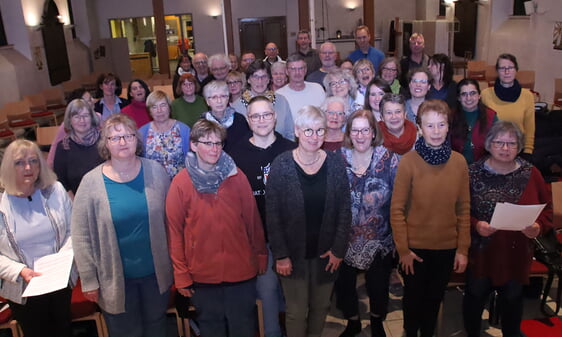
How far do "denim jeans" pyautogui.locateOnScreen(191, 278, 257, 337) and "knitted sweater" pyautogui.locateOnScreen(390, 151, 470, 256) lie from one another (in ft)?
3.26

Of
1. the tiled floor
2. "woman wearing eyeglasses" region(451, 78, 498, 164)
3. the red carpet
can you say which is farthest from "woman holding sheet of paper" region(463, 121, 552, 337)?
"woman wearing eyeglasses" region(451, 78, 498, 164)

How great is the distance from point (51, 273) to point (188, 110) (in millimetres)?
2313

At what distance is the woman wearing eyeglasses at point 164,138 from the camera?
375 cm

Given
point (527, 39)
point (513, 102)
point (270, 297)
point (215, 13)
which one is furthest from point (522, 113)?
point (215, 13)

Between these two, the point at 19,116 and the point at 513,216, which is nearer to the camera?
the point at 513,216

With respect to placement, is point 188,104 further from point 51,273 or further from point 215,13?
point 215,13

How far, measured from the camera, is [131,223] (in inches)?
104

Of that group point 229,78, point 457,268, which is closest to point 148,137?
point 229,78

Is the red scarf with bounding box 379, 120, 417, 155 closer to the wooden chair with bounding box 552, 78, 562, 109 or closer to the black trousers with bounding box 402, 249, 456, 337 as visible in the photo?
the black trousers with bounding box 402, 249, 456, 337

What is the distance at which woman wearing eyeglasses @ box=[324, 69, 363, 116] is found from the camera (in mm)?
4230

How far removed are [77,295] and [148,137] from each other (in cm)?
129

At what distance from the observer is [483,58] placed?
13938 mm

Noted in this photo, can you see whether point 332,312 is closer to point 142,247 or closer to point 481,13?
point 142,247

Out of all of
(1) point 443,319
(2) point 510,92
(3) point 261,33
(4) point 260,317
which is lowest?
(1) point 443,319
